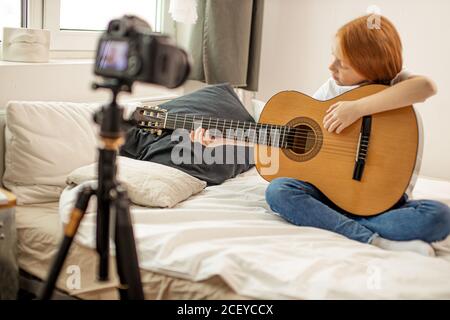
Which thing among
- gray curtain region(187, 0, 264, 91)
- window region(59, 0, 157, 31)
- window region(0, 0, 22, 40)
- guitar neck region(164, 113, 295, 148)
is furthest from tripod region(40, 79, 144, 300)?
gray curtain region(187, 0, 264, 91)

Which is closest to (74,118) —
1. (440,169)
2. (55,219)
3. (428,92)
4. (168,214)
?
(55,219)

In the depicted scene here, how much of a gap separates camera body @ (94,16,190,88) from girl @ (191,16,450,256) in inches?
29.3

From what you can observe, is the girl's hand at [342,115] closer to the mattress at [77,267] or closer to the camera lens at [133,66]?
the mattress at [77,267]

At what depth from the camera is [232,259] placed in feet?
4.86

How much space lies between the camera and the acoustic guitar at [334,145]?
1797 mm

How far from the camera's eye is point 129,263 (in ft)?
3.87

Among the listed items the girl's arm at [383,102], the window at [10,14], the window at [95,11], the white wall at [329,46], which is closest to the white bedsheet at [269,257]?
the girl's arm at [383,102]

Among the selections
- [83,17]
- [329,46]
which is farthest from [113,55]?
[329,46]

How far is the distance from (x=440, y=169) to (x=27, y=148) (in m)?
1.95

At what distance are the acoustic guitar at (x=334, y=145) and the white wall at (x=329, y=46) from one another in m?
1.15

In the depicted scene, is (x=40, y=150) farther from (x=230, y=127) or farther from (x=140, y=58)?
(x=140, y=58)

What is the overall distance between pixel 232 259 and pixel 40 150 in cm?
79

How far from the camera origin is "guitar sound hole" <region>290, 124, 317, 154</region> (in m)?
1.96

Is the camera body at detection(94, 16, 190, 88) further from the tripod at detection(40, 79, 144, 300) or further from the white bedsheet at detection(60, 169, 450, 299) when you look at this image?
the white bedsheet at detection(60, 169, 450, 299)
